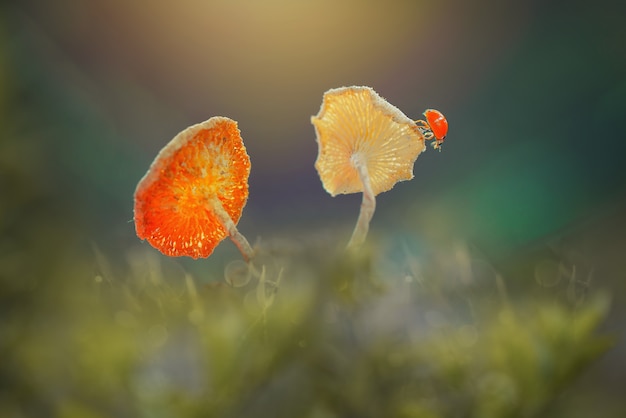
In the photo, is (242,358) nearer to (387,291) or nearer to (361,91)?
(387,291)

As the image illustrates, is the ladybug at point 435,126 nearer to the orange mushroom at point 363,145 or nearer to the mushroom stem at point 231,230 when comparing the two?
the orange mushroom at point 363,145

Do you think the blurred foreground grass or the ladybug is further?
the ladybug

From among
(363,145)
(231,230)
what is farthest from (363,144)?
(231,230)

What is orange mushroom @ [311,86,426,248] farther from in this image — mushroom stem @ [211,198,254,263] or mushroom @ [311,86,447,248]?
mushroom stem @ [211,198,254,263]

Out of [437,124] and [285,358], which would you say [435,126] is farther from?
[285,358]

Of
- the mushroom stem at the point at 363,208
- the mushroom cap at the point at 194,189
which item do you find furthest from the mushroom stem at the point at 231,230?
the mushroom stem at the point at 363,208

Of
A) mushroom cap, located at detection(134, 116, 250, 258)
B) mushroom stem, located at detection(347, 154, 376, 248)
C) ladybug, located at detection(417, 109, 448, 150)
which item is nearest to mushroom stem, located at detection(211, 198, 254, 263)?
mushroom cap, located at detection(134, 116, 250, 258)

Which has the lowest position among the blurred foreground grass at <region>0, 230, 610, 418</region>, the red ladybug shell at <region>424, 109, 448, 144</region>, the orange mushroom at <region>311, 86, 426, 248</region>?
the blurred foreground grass at <region>0, 230, 610, 418</region>

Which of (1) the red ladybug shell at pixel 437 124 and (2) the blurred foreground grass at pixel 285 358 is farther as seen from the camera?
(1) the red ladybug shell at pixel 437 124
